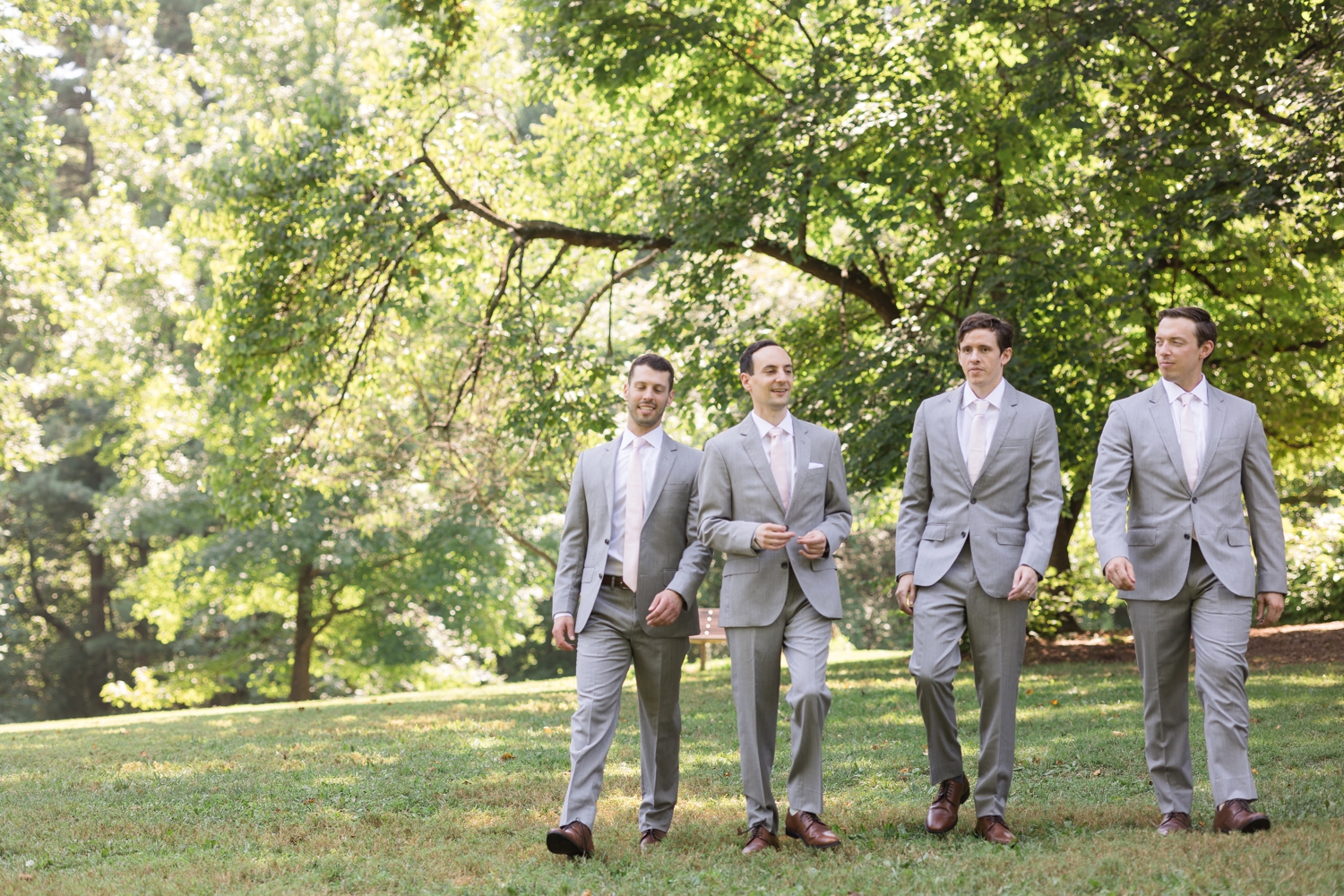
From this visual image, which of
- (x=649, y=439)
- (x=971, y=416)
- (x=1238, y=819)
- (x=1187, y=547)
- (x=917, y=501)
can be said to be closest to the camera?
(x=1238, y=819)

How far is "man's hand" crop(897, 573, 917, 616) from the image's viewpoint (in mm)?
5840

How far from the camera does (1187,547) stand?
5.67 m

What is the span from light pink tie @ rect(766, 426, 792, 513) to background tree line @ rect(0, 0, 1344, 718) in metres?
6.37

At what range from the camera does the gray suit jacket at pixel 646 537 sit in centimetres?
591

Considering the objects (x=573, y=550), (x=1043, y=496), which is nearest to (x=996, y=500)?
(x=1043, y=496)

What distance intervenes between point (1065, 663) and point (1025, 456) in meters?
10.6

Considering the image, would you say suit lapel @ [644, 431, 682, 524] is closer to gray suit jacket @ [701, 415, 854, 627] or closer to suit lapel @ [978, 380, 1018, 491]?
gray suit jacket @ [701, 415, 854, 627]

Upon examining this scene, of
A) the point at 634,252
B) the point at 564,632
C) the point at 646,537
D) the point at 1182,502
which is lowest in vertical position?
the point at 564,632

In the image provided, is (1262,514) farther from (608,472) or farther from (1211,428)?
(608,472)

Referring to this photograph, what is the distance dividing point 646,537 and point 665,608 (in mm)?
402

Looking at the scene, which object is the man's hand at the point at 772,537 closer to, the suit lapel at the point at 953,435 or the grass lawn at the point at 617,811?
the suit lapel at the point at 953,435

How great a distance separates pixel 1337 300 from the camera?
16438mm

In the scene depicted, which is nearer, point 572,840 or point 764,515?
point 572,840

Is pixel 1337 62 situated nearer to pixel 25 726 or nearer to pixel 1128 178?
pixel 1128 178
